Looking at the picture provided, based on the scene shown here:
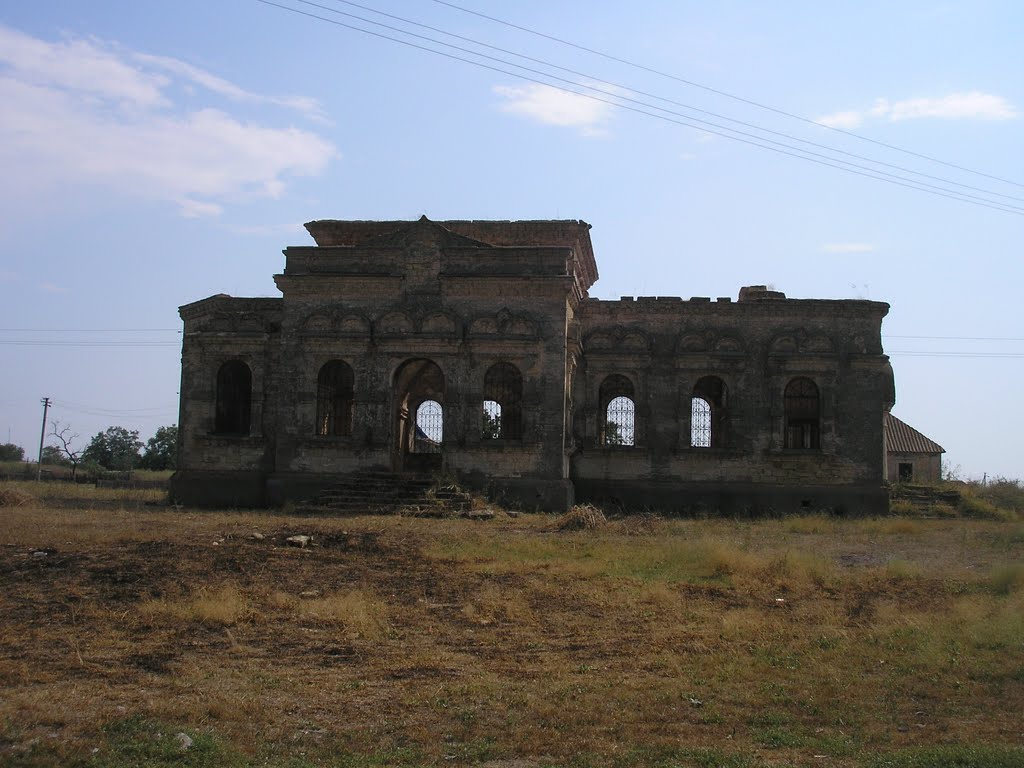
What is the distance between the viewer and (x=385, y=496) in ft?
84.0

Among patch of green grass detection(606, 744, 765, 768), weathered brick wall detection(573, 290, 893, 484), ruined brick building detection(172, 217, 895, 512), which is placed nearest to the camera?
patch of green grass detection(606, 744, 765, 768)

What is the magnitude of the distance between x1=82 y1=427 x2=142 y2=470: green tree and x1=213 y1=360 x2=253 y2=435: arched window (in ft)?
148

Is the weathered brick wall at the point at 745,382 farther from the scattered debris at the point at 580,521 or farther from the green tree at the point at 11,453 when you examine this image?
the green tree at the point at 11,453

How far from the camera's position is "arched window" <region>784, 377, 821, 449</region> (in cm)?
3000

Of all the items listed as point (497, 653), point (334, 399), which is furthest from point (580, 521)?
point (497, 653)

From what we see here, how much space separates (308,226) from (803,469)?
17072 millimetres

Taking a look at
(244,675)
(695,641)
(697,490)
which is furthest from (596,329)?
(244,675)

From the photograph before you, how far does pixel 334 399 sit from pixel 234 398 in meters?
3.74

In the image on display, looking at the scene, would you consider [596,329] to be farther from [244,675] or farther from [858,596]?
[244,675]

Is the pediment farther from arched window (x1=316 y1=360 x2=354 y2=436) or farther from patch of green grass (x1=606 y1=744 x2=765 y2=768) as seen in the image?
patch of green grass (x1=606 y1=744 x2=765 y2=768)

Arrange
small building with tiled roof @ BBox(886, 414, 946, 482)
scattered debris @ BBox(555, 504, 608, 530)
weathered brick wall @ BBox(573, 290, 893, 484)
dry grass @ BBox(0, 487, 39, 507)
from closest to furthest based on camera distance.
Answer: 1. scattered debris @ BBox(555, 504, 608, 530)
2. dry grass @ BBox(0, 487, 39, 507)
3. weathered brick wall @ BBox(573, 290, 893, 484)
4. small building with tiled roof @ BBox(886, 414, 946, 482)

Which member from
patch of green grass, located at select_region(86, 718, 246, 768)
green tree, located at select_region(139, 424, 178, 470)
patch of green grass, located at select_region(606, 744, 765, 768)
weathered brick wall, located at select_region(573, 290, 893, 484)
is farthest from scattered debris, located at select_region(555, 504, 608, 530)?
green tree, located at select_region(139, 424, 178, 470)

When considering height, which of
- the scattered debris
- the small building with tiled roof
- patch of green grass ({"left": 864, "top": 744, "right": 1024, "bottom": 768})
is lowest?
patch of green grass ({"left": 864, "top": 744, "right": 1024, "bottom": 768})

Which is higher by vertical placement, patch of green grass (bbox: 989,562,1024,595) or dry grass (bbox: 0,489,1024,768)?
patch of green grass (bbox: 989,562,1024,595)
